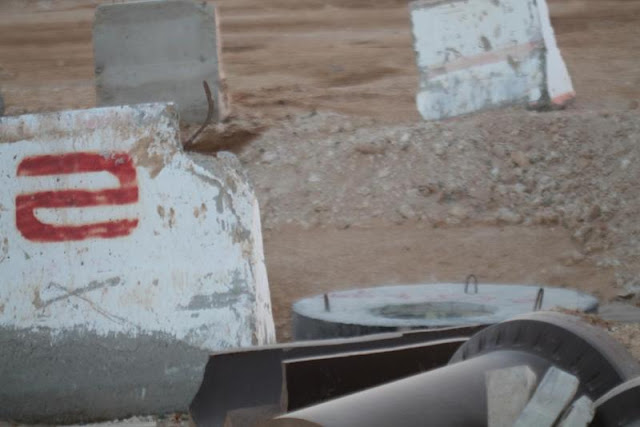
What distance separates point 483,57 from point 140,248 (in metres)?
5.69

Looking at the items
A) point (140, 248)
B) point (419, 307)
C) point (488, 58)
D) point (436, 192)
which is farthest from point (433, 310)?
point (488, 58)

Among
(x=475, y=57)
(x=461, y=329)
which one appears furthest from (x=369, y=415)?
(x=475, y=57)

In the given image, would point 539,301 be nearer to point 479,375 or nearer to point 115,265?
point 115,265

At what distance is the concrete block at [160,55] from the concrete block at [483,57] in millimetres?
1793

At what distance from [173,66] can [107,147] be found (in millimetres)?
5491

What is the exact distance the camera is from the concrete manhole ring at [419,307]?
5816 mm

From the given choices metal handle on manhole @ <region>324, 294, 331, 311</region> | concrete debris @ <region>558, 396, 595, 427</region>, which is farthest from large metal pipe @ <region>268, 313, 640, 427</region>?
metal handle on manhole @ <region>324, 294, 331, 311</region>

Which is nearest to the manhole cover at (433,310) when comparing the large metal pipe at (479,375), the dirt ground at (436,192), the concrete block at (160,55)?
the dirt ground at (436,192)

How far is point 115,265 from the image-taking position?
18.5ft

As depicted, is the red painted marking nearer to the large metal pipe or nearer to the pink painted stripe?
the large metal pipe

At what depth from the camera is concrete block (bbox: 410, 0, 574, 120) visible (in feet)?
34.7

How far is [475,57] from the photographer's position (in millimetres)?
10742

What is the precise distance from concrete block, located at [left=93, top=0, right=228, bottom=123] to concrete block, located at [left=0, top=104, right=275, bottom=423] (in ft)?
17.1

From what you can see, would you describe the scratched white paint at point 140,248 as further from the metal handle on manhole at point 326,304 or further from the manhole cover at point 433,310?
the manhole cover at point 433,310
